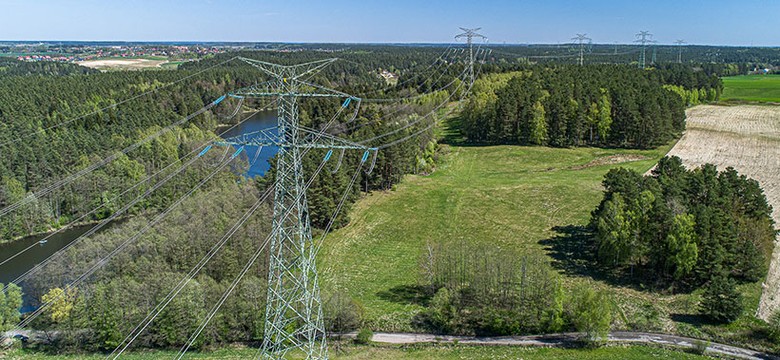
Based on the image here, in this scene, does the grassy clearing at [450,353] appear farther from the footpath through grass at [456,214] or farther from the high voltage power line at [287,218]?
the footpath through grass at [456,214]

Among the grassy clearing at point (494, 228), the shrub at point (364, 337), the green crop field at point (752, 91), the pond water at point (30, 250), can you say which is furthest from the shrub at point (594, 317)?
the green crop field at point (752, 91)

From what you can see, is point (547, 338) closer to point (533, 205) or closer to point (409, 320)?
point (409, 320)

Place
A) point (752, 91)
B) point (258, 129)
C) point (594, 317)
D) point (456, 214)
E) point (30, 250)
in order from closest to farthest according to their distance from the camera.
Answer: point (594, 317)
point (30, 250)
point (456, 214)
point (258, 129)
point (752, 91)

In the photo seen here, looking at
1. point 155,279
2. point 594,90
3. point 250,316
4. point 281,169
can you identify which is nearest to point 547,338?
point 250,316

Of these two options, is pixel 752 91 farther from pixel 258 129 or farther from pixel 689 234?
pixel 689 234

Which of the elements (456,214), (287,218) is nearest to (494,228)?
(456,214)
